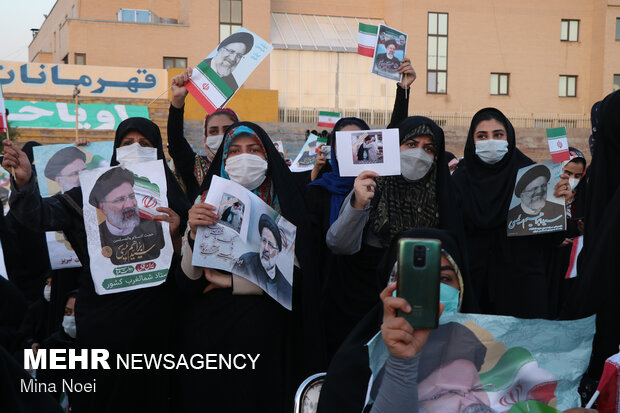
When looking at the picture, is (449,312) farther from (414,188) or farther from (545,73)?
(545,73)

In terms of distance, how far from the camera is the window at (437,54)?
29500 mm

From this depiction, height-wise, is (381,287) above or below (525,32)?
below

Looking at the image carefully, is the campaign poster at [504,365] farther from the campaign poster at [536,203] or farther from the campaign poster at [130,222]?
the campaign poster at [536,203]

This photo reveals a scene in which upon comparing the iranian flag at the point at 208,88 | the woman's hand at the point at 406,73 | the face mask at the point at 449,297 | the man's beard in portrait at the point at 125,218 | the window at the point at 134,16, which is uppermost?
the window at the point at 134,16

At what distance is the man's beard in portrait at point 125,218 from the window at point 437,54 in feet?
89.1

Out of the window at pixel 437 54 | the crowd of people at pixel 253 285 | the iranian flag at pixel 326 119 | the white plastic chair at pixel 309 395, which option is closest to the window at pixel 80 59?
the window at pixel 437 54

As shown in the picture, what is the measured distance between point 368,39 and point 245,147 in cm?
174

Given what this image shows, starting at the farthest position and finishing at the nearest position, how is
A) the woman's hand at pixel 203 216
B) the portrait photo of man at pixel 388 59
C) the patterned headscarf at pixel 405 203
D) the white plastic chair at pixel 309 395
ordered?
1. the portrait photo of man at pixel 388 59
2. the patterned headscarf at pixel 405 203
3. the woman's hand at pixel 203 216
4. the white plastic chair at pixel 309 395

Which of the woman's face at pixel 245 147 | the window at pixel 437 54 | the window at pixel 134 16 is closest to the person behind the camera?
the woman's face at pixel 245 147

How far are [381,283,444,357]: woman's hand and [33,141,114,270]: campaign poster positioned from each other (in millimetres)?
3148

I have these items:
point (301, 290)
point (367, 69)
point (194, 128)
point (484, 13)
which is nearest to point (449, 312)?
point (301, 290)

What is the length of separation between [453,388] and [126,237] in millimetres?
1884

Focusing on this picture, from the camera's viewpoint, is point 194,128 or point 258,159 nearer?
point 258,159

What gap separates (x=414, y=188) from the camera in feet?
11.7
